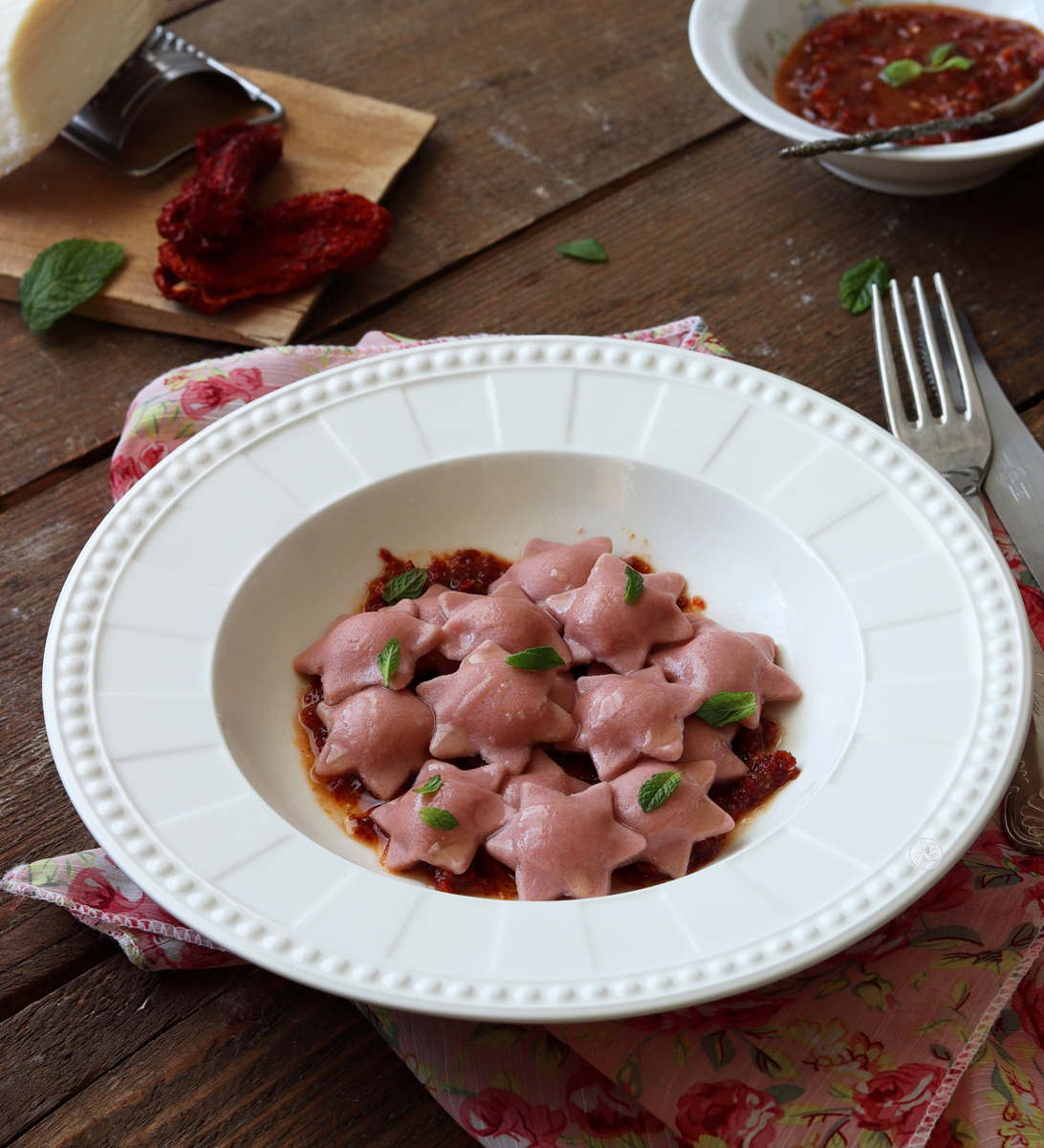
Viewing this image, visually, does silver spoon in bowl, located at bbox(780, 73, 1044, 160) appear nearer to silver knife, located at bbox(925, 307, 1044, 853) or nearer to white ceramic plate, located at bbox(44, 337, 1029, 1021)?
silver knife, located at bbox(925, 307, 1044, 853)

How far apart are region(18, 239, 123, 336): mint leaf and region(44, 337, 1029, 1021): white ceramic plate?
2.89ft

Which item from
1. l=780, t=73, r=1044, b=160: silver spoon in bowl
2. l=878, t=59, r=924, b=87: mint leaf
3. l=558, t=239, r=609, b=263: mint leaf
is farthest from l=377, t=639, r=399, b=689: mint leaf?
l=878, t=59, r=924, b=87: mint leaf

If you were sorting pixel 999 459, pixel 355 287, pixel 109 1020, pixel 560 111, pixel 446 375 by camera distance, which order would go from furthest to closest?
pixel 560 111
pixel 355 287
pixel 999 459
pixel 446 375
pixel 109 1020

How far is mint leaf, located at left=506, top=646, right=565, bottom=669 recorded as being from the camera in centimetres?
150

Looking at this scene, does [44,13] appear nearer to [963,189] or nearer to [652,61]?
[652,61]

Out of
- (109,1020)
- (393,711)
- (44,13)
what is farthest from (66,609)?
(44,13)

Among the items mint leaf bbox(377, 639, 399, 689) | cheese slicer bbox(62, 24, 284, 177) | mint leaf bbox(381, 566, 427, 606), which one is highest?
cheese slicer bbox(62, 24, 284, 177)

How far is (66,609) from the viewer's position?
150 cm

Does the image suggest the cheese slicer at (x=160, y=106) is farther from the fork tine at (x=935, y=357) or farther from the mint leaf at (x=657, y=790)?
the mint leaf at (x=657, y=790)

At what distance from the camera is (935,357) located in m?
2.08

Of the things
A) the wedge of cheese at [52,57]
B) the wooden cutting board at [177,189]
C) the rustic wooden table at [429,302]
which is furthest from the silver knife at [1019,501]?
the wedge of cheese at [52,57]

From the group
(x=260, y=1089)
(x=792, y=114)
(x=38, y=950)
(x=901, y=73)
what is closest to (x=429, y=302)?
(x=792, y=114)

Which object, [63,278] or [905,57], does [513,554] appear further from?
[905,57]

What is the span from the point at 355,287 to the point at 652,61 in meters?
1.16
